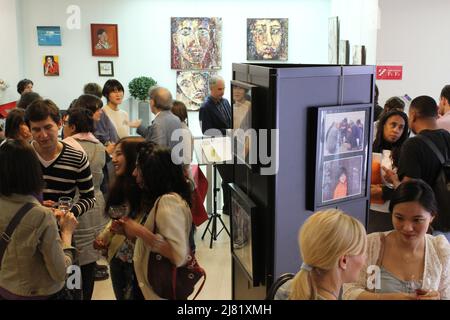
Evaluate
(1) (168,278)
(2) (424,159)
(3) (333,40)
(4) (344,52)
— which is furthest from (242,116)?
(3) (333,40)

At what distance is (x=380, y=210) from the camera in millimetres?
3555

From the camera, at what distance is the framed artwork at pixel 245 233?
8.42 ft

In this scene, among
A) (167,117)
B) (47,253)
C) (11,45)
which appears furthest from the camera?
(11,45)

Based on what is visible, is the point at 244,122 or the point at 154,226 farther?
the point at 244,122

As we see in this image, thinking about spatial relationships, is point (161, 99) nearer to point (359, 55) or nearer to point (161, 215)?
point (359, 55)

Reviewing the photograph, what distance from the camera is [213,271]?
4879mm

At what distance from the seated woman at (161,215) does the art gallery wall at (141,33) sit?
7039mm

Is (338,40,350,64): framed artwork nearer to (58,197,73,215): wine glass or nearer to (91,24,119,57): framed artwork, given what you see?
(91,24,119,57): framed artwork

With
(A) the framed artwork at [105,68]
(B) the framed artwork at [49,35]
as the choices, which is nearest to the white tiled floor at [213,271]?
(A) the framed artwork at [105,68]

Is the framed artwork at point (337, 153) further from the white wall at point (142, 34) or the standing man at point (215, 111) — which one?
Result: the white wall at point (142, 34)

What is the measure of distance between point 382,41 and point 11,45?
611cm

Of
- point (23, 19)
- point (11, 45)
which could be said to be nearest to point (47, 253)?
point (11, 45)

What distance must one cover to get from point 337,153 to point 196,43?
7.23 meters
